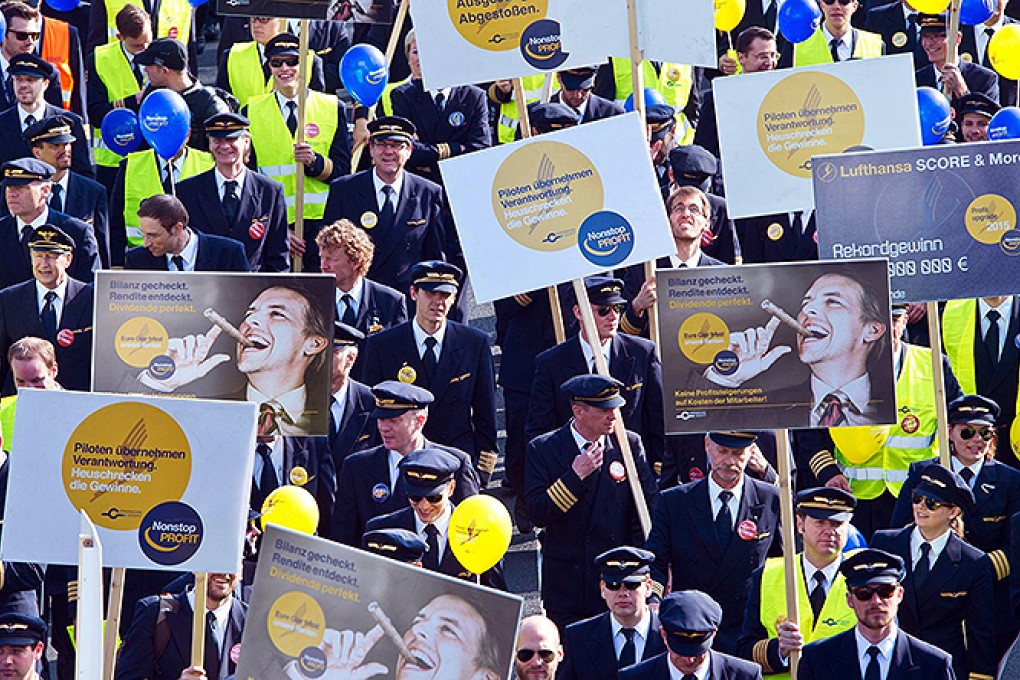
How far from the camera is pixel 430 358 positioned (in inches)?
450

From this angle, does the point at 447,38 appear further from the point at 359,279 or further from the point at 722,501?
the point at 722,501

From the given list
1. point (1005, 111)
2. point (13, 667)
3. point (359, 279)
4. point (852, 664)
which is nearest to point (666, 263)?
point (359, 279)

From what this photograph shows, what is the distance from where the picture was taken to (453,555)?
9.88 metres

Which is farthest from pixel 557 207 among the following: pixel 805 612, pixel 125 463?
pixel 125 463

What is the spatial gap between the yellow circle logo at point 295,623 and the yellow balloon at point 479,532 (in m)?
1.81

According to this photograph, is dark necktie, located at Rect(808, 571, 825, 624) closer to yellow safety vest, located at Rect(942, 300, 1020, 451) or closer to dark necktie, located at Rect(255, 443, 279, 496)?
yellow safety vest, located at Rect(942, 300, 1020, 451)

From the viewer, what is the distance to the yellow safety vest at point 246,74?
1476cm

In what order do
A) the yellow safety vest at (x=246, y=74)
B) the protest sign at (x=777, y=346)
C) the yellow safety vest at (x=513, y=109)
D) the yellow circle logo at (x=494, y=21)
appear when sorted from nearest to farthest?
the protest sign at (x=777, y=346)
the yellow circle logo at (x=494, y=21)
the yellow safety vest at (x=513, y=109)
the yellow safety vest at (x=246, y=74)

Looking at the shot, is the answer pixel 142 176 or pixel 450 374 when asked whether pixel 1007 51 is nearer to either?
pixel 450 374

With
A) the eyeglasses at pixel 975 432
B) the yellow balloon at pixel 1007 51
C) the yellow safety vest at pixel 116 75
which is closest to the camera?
the eyeglasses at pixel 975 432

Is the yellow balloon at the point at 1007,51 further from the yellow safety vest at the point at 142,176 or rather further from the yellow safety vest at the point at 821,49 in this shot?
the yellow safety vest at the point at 142,176

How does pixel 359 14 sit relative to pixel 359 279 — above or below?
above

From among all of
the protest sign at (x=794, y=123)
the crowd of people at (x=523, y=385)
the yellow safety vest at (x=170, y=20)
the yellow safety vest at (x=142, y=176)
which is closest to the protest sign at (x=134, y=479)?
the crowd of people at (x=523, y=385)

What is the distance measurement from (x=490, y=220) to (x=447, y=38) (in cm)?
167
